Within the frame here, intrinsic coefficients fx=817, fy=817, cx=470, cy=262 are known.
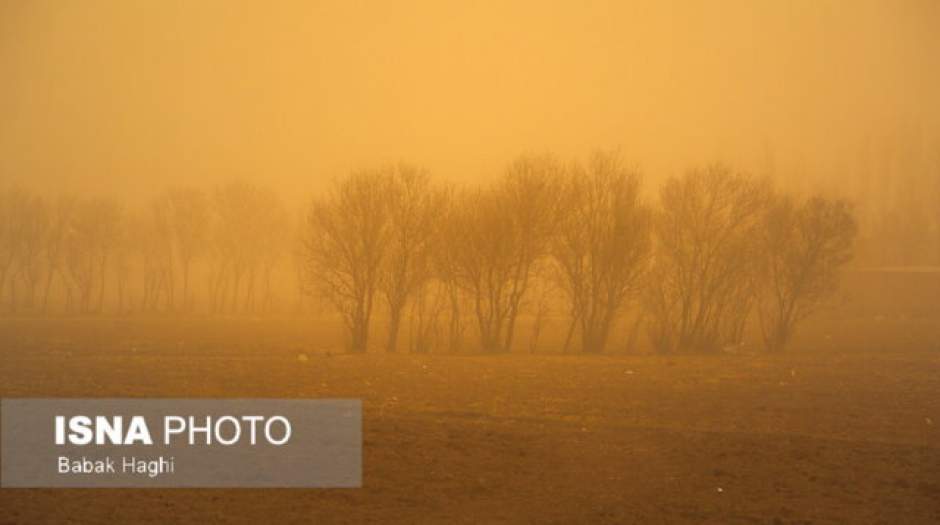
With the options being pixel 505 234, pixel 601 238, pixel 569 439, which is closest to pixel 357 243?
pixel 505 234

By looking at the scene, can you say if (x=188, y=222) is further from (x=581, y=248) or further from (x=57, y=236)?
(x=581, y=248)

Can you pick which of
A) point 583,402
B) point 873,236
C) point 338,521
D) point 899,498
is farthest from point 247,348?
point 873,236

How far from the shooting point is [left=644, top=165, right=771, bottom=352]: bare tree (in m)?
48.4

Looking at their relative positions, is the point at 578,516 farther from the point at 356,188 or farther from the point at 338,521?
the point at 356,188

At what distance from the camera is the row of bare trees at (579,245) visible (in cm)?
A: 4659

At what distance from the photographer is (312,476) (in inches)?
647

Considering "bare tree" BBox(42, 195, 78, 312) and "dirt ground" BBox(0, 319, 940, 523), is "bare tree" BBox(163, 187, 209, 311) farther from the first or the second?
"dirt ground" BBox(0, 319, 940, 523)

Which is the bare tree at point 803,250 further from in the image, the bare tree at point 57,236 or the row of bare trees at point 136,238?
the bare tree at point 57,236

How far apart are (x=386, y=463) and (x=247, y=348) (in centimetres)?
3017

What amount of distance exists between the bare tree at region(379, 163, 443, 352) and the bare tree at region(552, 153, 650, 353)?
738 centimetres

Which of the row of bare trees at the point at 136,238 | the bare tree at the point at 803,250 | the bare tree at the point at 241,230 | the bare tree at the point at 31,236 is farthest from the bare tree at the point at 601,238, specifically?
the bare tree at the point at 31,236

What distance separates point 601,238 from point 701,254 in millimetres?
6913

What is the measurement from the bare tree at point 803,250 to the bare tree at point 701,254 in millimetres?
1402

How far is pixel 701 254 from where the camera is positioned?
161 ft
